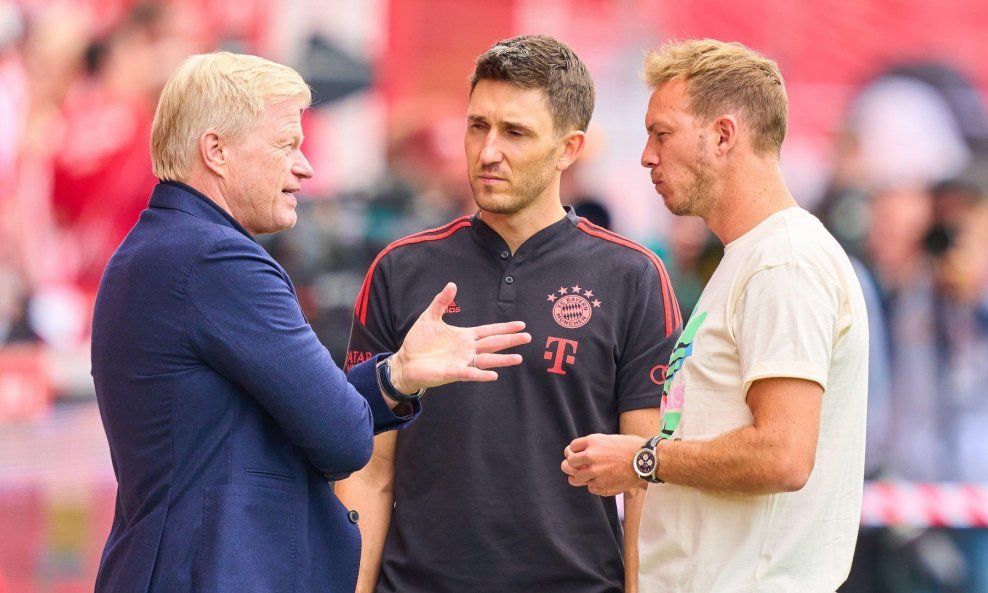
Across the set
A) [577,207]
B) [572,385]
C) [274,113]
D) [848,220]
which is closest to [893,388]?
[848,220]

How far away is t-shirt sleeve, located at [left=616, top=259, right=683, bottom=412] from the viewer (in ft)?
9.58

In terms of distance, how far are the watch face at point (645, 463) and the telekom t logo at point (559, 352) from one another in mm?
525

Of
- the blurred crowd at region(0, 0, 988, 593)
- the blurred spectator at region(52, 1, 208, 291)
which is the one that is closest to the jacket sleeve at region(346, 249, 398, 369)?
the blurred crowd at region(0, 0, 988, 593)

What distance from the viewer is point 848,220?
326 inches

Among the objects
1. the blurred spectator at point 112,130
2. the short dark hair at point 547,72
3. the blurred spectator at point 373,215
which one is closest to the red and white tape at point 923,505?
the blurred spectator at point 373,215

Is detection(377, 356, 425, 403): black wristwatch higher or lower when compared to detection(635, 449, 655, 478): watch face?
higher

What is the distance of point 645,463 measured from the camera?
240cm

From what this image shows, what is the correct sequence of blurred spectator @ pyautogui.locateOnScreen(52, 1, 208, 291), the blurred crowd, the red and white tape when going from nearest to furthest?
the red and white tape, the blurred crowd, blurred spectator @ pyautogui.locateOnScreen(52, 1, 208, 291)

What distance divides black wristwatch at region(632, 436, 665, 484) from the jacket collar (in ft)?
2.83

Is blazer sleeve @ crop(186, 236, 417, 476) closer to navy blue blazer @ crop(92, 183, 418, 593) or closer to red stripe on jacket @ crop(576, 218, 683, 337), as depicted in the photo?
navy blue blazer @ crop(92, 183, 418, 593)


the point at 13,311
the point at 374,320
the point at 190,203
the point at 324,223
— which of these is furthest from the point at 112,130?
the point at 190,203

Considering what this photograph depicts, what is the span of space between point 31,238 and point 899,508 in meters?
5.54

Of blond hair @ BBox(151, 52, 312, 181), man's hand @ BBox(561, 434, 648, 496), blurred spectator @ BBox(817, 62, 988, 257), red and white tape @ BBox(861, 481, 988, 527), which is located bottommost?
red and white tape @ BBox(861, 481, 988, 527)

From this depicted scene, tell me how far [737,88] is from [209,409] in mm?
1221
